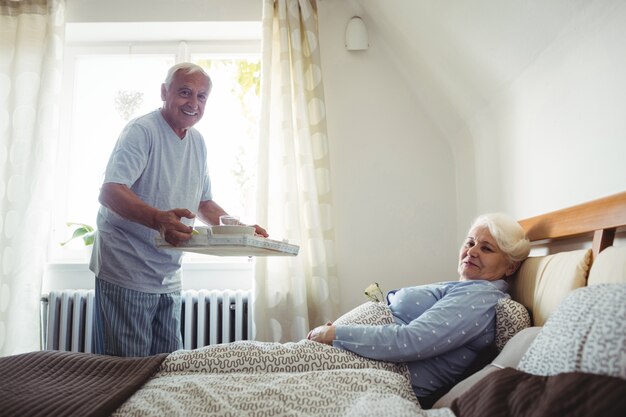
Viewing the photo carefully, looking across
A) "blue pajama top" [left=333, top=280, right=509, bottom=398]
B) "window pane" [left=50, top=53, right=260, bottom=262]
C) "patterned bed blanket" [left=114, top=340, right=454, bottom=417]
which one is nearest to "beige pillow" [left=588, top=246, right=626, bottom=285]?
"blue pajama top" [left=333, top=280, right=509, bottom=398]

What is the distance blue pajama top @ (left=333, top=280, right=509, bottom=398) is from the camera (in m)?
1.42

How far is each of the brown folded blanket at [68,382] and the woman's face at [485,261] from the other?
99cm

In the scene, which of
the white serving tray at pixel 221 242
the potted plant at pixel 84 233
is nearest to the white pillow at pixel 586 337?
the white serving tray at pixel 221 242

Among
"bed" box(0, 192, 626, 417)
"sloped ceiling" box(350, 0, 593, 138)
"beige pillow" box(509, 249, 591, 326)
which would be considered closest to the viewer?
"bed" box(0, 192, 626, 417)

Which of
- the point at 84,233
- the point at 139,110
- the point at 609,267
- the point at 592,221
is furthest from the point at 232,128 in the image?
the point at 609,267

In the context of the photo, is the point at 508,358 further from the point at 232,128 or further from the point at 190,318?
the point at 232,128

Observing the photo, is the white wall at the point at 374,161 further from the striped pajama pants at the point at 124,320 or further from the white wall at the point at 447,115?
the striped pajama pants at the point at 124,320

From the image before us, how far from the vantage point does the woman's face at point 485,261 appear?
1.75 metres

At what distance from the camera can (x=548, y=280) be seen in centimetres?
146

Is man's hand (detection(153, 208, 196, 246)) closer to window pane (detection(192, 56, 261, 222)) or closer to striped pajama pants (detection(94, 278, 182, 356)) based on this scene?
striped pajama pants (detection(94, 278, 182, 356))

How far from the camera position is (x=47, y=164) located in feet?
9.66

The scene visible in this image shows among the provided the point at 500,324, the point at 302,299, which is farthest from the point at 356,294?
the point at 500,324

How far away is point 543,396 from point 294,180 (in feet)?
6.98

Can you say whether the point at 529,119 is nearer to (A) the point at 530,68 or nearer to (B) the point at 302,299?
(A) the point at 530,68
